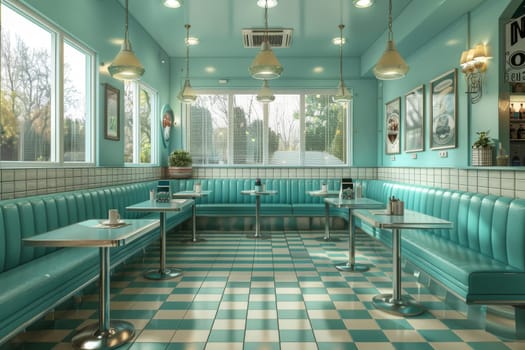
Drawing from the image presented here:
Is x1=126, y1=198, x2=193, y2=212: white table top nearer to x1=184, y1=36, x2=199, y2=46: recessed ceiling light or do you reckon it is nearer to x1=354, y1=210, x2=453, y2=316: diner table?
x1=354, y1=210, x2=453, y2=316: diner table

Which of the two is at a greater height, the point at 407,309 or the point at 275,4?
the point at 275,4

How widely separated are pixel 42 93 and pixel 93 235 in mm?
2337

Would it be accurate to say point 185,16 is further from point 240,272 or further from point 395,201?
point 395,201

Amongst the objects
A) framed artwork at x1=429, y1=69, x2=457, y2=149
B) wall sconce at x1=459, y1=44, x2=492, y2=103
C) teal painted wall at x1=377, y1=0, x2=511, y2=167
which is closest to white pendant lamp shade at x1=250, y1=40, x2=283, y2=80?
wall sconce at x1=459, y1=44, x2=492, y2=103

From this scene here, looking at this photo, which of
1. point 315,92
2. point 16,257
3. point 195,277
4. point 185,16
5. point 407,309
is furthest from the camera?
point 315,92

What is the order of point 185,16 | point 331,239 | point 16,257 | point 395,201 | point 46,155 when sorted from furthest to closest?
point 331,239, point 185,16, point 46,155, point 395,201, point 16,257

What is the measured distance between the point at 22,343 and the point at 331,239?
5.04m

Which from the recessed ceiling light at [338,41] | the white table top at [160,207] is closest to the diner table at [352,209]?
the white table top at [160,207]

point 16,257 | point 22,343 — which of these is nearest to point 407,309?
point 22,343

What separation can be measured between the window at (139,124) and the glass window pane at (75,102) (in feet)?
4.19

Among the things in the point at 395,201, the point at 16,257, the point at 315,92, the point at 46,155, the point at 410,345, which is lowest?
the point at 410,345

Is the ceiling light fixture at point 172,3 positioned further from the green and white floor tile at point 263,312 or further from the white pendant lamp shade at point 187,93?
the green and white floor tile at point 263,312

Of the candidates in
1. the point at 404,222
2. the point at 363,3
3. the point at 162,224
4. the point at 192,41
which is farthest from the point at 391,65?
the point at 192,41

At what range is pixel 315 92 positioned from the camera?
8664mm
